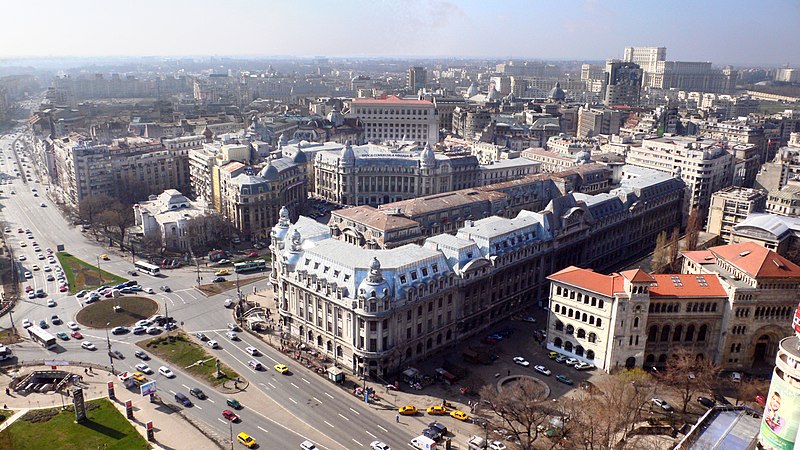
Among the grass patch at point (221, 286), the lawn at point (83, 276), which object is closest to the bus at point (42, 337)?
the lawn at point (83, 276)

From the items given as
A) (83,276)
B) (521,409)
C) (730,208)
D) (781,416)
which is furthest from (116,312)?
(730,208)

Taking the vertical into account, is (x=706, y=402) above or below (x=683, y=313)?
below

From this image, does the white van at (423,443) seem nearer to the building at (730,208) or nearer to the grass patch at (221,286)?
the grass patch at (221,286)

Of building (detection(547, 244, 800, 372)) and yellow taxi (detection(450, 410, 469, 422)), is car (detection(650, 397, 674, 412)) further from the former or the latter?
yellow taxi (detection(450, 410, 469, 422))

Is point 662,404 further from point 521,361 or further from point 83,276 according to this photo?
point 83,276

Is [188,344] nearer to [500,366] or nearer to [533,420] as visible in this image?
[500,366]
